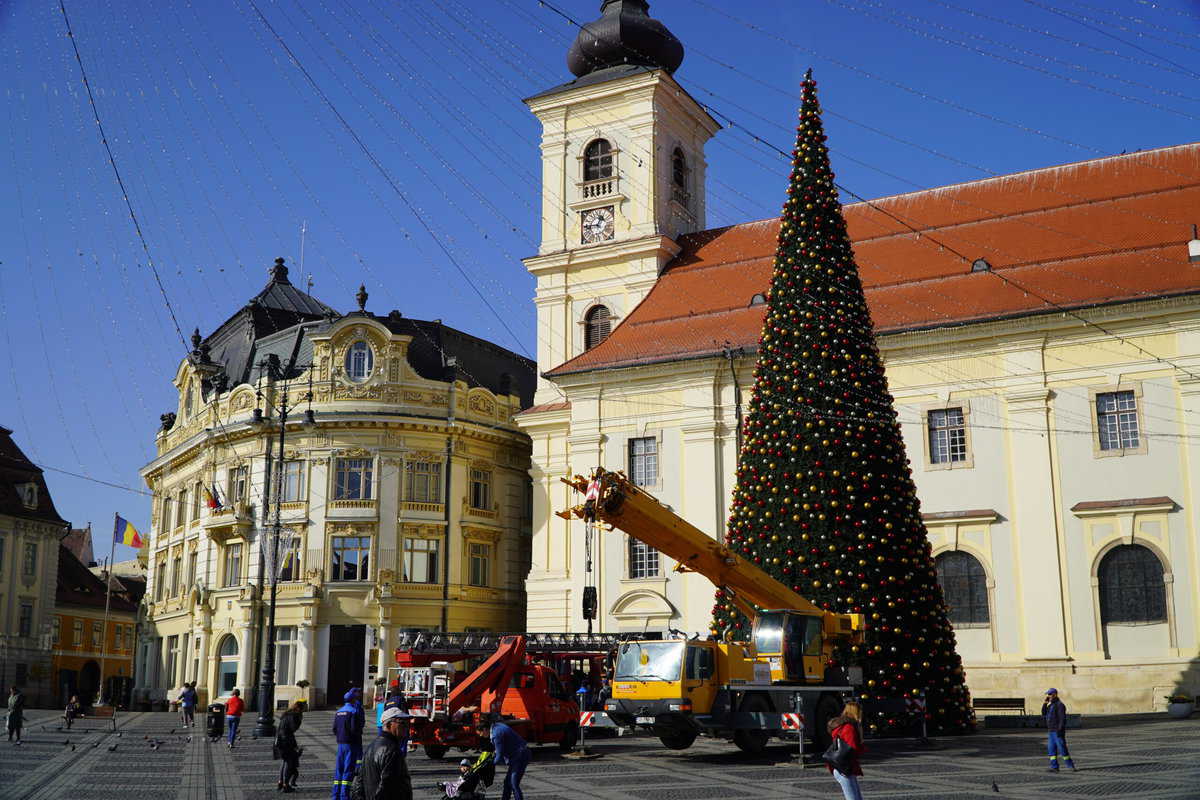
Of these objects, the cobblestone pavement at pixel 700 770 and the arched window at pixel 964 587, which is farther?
the arched window at pixel 964 587

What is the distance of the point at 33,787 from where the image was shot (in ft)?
59.3

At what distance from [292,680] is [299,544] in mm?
5213

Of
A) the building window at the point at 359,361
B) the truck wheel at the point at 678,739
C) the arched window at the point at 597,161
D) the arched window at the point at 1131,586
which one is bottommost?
the truck wheel at the point at 678,739

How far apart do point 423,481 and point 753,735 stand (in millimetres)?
28462

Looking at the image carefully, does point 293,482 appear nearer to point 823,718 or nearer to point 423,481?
point 423,481

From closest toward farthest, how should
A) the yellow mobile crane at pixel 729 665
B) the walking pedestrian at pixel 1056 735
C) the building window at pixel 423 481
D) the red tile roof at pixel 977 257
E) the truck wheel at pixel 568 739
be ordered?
the walking pedestrian at pixel 1056 735 → the yellow mobile crane at pixel 729 665 → the truck wheel at pixel 568 739 → the red tile roof at pixel 977 257 → the building window at pixel 423 481

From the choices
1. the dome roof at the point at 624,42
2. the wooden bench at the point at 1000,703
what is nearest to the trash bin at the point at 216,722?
the wooden bench at the point at 1000,703

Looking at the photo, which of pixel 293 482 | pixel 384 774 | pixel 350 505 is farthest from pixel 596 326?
pixel 384 774

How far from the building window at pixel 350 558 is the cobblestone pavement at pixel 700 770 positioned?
1855cm

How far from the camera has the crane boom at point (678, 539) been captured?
20.9 meters

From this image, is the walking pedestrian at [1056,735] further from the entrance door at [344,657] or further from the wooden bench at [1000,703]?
the entrance door at [344,657]

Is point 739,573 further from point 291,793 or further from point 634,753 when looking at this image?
point 291,793

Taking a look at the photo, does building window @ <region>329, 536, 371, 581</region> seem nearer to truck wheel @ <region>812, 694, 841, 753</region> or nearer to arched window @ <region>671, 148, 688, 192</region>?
arched window @ <region>671, 148, 688, 192</region>

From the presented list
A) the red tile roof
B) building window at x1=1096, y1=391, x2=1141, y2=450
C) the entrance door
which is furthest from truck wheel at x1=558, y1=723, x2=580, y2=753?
the entrance door
